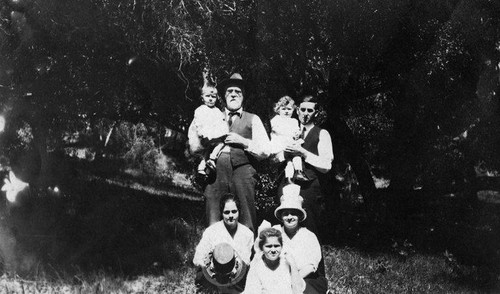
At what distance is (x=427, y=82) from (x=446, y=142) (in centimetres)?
141

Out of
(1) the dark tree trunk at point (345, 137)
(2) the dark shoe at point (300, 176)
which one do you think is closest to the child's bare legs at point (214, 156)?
(2) the dark shoe at point (300, 176)

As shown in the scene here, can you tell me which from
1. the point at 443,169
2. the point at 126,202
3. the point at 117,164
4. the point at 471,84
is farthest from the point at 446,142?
the point at 117,164

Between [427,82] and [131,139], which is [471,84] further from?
[131,139]

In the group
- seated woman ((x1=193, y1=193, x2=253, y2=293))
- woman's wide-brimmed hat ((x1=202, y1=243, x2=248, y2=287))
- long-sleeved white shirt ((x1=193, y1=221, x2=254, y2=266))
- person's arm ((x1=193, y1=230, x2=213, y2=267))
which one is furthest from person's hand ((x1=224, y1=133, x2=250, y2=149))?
woman's wide-brimmed hat ((x1=202, y1=243, x2=248, y2=287))

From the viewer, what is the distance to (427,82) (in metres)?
8.28

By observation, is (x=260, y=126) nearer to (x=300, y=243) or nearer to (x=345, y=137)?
(x=300, y=243)

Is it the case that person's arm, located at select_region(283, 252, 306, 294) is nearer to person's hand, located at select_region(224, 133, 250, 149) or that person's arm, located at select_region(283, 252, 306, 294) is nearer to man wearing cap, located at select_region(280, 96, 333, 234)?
man wearing cap, located at select_region(280, 96, 333, 234)

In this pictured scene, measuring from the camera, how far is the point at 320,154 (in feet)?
15.8

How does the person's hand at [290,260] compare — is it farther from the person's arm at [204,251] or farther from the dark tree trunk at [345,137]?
the dark tree trunk at [345,137]

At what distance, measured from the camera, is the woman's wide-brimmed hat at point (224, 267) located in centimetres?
414

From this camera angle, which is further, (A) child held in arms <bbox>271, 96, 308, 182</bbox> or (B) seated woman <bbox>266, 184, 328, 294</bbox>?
(A) child held in arms <bbox>271, 96, 308, 182</bbox>

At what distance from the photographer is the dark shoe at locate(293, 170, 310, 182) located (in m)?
4.68

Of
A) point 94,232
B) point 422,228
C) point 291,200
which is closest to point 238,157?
point 291,200

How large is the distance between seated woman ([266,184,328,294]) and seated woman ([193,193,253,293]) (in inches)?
12.5
